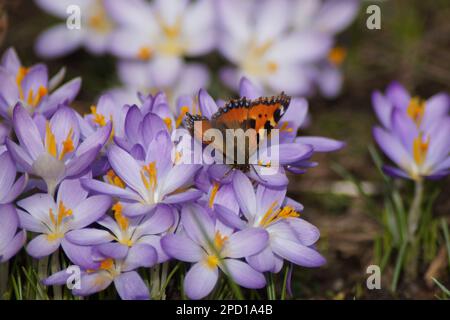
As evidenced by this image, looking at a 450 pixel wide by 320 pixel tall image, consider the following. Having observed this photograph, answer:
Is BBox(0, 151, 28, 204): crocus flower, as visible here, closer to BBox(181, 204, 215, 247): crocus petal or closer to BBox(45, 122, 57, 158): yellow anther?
BBox(45, 122, 57, 158): yellow anther

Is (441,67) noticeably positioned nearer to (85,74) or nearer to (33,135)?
→ (85,74)

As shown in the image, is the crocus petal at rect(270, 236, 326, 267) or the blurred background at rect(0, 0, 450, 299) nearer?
the crocus petal at rect(270, 236, 326, 267)

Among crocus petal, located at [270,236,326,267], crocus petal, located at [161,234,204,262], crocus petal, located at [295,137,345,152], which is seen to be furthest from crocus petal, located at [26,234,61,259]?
crocus petal, located at [295,137,345,152]

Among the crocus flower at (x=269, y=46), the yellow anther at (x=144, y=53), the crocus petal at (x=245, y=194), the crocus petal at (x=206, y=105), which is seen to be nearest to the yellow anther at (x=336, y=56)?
the crocus flower at (x=269, y=46)

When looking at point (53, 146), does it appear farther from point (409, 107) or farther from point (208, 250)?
point (409, 107)
